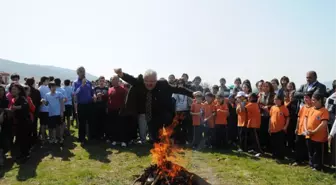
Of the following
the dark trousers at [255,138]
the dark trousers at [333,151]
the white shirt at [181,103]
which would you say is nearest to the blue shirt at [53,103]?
the white shirt at [181,103]

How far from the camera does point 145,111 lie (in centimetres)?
688

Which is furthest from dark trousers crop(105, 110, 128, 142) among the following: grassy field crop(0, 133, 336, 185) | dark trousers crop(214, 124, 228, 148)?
dark trousers crop(214, 124, 228, 148)

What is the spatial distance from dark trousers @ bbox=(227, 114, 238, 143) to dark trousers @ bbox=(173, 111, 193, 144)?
4.59ft

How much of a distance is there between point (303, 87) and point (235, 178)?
12.7 ft

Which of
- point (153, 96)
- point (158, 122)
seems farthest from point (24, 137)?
point (153, 96)

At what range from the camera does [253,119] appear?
9.48 meters

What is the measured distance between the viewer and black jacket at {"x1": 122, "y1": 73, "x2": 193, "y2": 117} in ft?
21.3

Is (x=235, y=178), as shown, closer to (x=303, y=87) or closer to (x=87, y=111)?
(x=303, y=87)

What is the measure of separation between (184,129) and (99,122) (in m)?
3.26

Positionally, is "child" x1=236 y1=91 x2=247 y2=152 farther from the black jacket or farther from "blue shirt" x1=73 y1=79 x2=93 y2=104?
"blue shirt" x1=73 y1=79 x2=93 y2=104

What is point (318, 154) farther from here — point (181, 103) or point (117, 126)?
point (117, 126)

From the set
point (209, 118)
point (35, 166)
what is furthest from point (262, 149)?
point (35, 166)

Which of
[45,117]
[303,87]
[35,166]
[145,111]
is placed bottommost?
[35,166]

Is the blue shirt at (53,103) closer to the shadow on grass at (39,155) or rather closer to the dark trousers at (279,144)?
the shadow on grass at (39,155)
